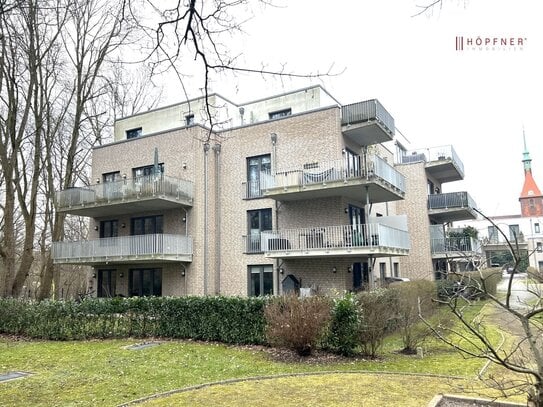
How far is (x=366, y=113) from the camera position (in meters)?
18.7

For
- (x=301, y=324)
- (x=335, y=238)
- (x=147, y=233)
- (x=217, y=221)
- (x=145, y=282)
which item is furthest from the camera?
(x=147, y=233)

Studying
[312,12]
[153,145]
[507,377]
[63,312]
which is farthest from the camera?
[153,145]

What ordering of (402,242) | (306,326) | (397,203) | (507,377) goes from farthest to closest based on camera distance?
(397,203), (402,242), (306,326), (507,377)

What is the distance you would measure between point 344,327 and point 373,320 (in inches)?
27.0

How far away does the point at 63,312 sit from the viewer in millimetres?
14078

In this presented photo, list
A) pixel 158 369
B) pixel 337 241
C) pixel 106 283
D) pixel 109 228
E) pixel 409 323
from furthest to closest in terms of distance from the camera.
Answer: pixel 109 228 → pixel 106 283 → pixel 337 241 → pixel 409 323 → pixel 158 369

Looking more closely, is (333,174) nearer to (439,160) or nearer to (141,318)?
(141,318)

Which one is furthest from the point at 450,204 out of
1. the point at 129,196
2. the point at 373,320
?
the point at 129,196

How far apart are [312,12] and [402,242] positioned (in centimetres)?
1557

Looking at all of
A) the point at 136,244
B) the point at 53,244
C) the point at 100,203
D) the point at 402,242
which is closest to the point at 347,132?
the point at 402,242

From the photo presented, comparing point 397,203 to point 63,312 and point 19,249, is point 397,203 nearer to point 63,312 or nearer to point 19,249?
point 63,312

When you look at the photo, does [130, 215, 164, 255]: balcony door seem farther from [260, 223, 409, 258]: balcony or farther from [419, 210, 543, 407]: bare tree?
[419, 210, 543, 407]: bare tree

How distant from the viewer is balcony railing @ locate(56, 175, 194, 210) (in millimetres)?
20375

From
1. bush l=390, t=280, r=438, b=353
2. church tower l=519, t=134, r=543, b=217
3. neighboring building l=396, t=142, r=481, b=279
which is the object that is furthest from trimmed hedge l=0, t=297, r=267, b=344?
church tower l=519, t=134, r=543, b=217
